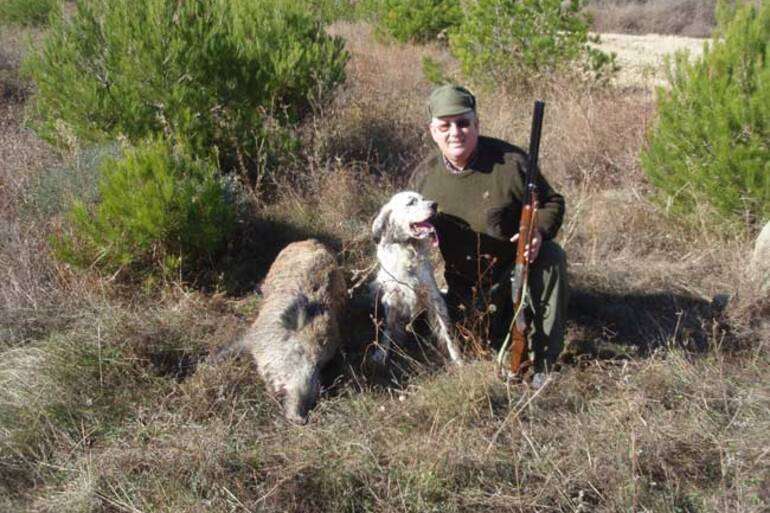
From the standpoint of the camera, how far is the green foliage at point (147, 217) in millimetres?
4152

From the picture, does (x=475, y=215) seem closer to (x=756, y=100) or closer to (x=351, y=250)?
(x=351, y=250)

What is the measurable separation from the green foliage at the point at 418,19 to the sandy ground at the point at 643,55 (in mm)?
2724

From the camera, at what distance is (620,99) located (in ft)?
23.8

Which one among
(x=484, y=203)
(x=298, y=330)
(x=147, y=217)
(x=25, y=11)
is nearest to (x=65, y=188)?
(x=147, y=217)

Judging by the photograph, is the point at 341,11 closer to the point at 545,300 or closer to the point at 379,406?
the point at 545,300

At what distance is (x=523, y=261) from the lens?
3.31 metres

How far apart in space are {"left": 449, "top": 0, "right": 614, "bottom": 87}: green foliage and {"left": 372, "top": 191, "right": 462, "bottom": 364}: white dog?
507 cm

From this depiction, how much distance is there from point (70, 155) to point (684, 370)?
457 centimetres

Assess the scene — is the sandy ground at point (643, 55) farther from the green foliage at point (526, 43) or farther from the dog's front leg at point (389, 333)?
the dog's front leg at point (389, 333)

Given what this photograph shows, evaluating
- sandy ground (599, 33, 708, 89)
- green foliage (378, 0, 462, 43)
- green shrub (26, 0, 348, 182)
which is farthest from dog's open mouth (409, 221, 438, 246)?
green foliage (378, 0, 462, 43)

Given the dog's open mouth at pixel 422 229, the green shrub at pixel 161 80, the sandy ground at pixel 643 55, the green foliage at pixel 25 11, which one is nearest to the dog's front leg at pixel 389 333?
the dog's open mouth at pixel 422 229

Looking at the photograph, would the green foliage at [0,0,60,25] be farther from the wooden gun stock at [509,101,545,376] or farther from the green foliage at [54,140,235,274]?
the wooden gun stock at [509,101,545,376]

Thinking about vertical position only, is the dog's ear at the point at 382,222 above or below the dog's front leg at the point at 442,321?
above

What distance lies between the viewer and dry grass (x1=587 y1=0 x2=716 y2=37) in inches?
772
